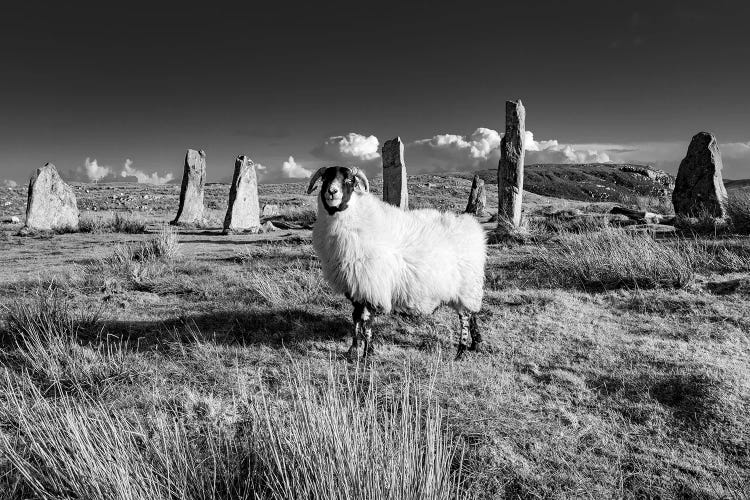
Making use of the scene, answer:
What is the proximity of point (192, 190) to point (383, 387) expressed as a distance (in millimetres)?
17578

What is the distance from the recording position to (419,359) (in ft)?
15.0

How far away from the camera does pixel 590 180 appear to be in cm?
9462

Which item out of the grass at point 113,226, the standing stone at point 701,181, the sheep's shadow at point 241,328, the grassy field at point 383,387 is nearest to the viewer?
the grassy field at point 383,387

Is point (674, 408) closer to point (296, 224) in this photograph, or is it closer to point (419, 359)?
point (419, 359)

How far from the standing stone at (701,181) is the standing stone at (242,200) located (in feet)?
47.4

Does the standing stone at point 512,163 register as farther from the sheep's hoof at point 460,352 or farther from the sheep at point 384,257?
the sheep's hoof at point 460,352

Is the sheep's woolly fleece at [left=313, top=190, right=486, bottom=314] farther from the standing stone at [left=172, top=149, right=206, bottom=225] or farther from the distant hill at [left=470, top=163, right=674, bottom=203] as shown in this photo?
the distant hill at [left=470, top=163, right=674, bottom=203]

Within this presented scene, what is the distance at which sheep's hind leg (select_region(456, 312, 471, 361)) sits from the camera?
4742mm

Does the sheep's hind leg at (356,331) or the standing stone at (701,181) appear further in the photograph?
the standing stone at (701,181)

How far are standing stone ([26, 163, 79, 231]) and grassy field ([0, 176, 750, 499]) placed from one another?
8461 mm

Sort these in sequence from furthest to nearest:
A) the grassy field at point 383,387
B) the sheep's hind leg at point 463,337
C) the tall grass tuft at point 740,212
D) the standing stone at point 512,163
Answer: the standing stone at point 512,163 → the tall grass tuft at point 740,212 → the sheep's hind leg at point 463,337 → the grassy field at point 383,387

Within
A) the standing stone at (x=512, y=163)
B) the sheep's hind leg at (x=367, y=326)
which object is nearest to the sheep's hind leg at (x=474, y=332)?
the sheep's hind leg at (x=367, y=326)

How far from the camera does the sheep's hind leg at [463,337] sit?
15.6ft

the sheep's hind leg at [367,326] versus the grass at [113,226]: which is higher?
the grass at [113,226]
